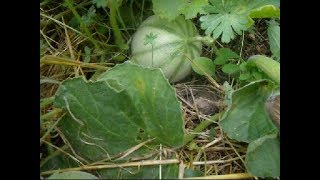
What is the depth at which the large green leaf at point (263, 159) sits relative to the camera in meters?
1.43

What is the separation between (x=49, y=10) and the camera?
1941mm

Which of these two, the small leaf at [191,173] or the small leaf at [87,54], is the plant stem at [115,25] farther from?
the small leaf at [191,173]

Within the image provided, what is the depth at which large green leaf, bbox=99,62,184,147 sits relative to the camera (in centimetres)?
152

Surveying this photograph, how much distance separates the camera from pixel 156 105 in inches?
60.0

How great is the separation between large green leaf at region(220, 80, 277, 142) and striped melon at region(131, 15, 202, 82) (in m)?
0.30

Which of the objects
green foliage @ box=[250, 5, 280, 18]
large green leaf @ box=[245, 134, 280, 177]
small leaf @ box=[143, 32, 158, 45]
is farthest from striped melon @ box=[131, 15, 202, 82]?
large green leaf @ box=[245, 134, 280, 177]

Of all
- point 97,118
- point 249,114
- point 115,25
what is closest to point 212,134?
point 249,114

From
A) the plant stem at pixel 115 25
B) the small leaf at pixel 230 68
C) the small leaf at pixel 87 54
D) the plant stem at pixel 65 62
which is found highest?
the plant stem at pixel 115 25

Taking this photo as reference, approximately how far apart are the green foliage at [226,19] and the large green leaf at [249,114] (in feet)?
0.59

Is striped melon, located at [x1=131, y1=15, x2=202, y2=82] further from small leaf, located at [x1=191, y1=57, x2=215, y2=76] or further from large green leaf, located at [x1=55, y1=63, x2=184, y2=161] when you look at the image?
large green leaf, located at [x1=55, y1=63, x2=184, y2=161]

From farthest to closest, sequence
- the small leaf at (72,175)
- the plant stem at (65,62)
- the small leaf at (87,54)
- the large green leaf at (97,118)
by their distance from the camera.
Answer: the small leaf at (87,54), the plant stem at (65,62), the large green leaf at (97,118), the small leaf at (72,175)

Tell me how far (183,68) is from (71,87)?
0.47 metres

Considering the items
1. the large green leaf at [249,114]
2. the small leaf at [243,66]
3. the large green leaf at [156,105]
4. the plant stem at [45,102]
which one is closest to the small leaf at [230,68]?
the small leaf at [243,66]
